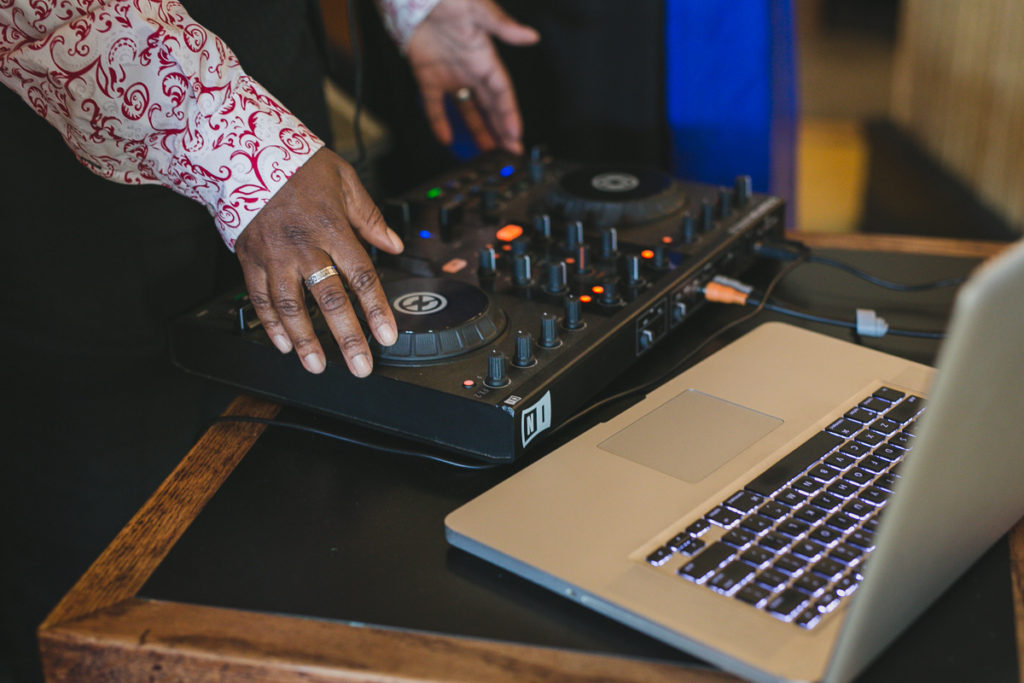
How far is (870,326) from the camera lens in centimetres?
89

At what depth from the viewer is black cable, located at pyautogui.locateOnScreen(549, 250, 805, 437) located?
0.78m

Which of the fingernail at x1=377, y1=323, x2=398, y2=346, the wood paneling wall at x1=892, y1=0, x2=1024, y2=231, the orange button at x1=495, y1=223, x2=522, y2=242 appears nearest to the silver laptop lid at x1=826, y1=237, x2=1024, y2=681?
the fingernail at x1=377, y1=323, x2=398, y2=346

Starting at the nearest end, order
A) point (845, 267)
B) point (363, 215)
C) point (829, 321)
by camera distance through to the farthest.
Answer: point (363, 215) < point (829, 321) < point (845, 267)

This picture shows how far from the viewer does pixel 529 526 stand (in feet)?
2.04

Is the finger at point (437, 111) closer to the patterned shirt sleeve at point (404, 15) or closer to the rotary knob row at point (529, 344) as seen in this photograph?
the patterned shirt sleeve at point (404, 15)

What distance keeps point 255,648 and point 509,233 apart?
53 centimetres

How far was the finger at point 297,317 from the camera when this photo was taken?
29.8 inches

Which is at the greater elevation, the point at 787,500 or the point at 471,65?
the point at 471,65

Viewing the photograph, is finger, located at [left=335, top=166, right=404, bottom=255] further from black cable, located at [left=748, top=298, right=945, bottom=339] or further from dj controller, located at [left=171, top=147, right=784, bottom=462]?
black cable, located at [left=748, top=298, right=945, bottom=339]

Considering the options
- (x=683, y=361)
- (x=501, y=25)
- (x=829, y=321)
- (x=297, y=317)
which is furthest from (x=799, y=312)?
(x=501, y=25)

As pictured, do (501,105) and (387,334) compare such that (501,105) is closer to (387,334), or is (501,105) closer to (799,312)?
(799,312)

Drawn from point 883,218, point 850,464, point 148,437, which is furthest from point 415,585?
point 883,218

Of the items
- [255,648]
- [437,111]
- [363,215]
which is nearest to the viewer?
[255,648]

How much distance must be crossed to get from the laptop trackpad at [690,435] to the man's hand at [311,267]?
0.68ft
